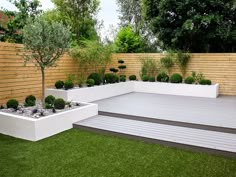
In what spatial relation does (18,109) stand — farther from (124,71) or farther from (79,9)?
(79,9)


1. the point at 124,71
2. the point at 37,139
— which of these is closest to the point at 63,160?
the point at 37,139

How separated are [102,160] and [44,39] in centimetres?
345

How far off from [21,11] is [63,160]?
30.9 ft

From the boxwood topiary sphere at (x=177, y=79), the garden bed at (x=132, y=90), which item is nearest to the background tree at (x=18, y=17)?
the garden bed at (x=132, y=90)

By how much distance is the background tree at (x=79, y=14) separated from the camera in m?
17.4

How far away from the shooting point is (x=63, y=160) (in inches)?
146

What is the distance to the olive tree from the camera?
567cm

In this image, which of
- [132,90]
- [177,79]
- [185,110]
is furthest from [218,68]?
[185,110]

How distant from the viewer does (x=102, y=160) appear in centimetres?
373

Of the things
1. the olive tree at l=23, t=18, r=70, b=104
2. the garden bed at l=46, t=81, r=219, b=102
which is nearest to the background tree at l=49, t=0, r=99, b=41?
the garden bed at l=46, t=81, r=219, b=102

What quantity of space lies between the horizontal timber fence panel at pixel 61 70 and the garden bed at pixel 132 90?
65 cm

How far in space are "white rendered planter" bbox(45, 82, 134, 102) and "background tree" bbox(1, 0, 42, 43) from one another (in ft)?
10.5

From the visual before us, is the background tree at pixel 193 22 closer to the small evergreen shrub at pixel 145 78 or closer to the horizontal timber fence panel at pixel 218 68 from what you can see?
the horizontal timber fence panel at pixel 218 68

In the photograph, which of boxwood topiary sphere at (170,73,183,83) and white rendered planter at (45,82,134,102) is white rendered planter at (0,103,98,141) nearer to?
white rendered planter at (45,82,134,102)
